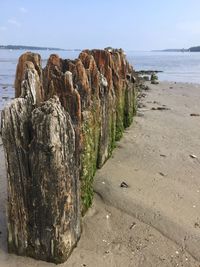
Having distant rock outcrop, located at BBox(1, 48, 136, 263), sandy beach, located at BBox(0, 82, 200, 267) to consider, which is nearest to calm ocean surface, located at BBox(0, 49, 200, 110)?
sandy beach, located at BBox(0, 82, 200, 267)

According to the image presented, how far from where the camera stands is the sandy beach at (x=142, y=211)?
3.93 metres

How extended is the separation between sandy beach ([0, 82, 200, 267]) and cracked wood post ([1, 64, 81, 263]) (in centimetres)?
21

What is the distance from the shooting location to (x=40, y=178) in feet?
11.9

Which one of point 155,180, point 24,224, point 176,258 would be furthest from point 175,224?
point 24,224

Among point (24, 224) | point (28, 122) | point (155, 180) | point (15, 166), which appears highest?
point (28, 122)

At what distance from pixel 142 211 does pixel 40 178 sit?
1631 millimetres

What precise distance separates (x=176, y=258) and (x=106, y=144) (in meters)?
2.71

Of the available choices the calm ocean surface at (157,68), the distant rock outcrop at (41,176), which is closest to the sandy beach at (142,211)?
the distant rock outcrop at (41,176)

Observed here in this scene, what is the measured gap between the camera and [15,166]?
12.0 feet

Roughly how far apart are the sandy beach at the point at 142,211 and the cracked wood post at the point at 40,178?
0.69 ft

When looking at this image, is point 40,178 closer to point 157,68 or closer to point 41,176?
point 41,176

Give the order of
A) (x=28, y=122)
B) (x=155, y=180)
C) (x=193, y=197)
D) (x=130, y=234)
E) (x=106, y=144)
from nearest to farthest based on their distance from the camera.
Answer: (x=28, y=122), (x=130, y=234), (x=193, y=197), (x=155, y=180), (x=106, y=144)

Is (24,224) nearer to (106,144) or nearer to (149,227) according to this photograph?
(149,227)

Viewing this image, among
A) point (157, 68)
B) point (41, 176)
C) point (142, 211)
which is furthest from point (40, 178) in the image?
point (157, 68)
